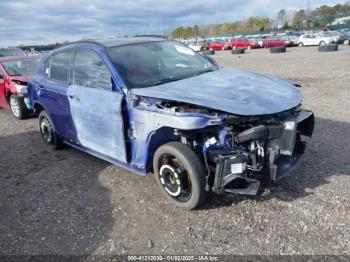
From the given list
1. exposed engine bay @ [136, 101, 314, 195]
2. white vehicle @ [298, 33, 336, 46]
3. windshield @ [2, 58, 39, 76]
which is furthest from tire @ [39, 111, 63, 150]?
white vehicle @ [298, 33, 336, 46]

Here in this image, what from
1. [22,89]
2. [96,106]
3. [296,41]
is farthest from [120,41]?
[296,41]

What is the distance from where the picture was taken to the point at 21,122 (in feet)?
28.2

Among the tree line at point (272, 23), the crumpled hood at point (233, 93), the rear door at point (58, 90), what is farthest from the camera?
the tree line at point (272, 23)

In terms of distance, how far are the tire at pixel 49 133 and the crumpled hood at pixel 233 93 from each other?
8.88ft

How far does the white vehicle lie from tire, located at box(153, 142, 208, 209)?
36.1m

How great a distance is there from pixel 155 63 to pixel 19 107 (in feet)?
18.4

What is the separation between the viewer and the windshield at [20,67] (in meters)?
9.04

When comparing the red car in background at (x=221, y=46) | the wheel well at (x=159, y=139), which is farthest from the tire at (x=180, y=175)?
the red car in background at (x=221, y=46)

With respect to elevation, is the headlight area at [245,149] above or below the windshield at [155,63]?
below

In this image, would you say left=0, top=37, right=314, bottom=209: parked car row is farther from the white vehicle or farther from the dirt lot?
the white vehicle

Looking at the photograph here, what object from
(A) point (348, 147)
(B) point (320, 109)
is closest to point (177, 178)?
(A) point (348, 147)

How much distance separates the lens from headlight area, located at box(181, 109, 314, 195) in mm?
3365

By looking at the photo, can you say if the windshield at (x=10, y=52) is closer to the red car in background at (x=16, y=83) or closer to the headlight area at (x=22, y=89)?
the red car in background at (x=16, y=83)

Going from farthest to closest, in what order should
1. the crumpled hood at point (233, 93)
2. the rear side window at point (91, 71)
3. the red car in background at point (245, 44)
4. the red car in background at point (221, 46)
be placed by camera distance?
1. the red car in background at point (221, 46)
2. the red car in background at point (245, 44)
3. the rear side window at point (91, 71)
4. the crumpled hood at point (233, 93)
